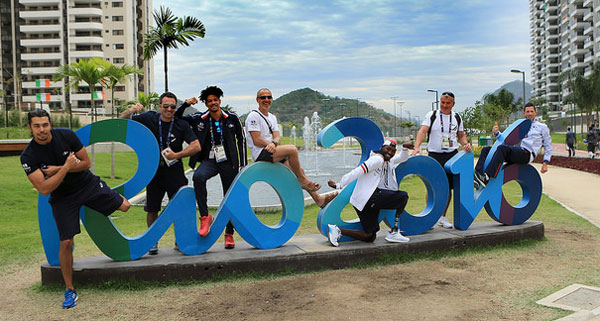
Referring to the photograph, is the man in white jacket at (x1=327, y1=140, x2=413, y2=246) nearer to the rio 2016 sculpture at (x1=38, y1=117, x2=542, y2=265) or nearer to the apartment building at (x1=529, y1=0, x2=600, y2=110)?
the rio 2016 sculpture at (x1=38, y1=117, x2=542, y2=265)

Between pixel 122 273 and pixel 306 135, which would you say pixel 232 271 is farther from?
pixel 306 135

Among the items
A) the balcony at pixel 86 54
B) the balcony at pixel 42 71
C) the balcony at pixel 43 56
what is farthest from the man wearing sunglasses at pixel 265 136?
the balcony at pixel 43 56

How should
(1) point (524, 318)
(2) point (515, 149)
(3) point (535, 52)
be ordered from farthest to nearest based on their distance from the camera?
(3) point (535, 52) < (2) point (515, 149) < (1) point (524, 318)

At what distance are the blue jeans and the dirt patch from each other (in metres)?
1.01

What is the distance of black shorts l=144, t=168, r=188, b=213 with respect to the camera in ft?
20.4

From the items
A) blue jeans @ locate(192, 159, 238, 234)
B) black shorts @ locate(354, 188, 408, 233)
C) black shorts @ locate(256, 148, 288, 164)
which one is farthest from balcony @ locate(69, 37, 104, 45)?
black shorts @ locate(354, 188, 408, 233)

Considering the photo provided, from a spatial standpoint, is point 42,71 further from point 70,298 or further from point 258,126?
point 70,298

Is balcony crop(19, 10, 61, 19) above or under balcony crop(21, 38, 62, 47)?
above

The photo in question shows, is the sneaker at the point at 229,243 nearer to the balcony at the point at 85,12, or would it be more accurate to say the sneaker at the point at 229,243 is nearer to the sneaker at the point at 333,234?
the sneaker at the point at 333,234

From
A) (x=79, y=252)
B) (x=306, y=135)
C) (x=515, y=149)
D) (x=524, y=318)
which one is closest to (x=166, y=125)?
(x=79, y=252)

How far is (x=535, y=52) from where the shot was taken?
4269 inches

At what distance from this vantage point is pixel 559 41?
310 feet

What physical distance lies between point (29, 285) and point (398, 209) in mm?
4735

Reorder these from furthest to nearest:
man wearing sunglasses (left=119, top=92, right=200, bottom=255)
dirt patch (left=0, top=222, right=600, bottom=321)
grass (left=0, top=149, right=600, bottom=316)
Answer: man wearing sunglasses (left=119, top=92, right=200, bottom=255)
grass (left=0, top=149, right=600, bottom=316)
dirt patch (left=0, top=222, right=600, bottom=321)
